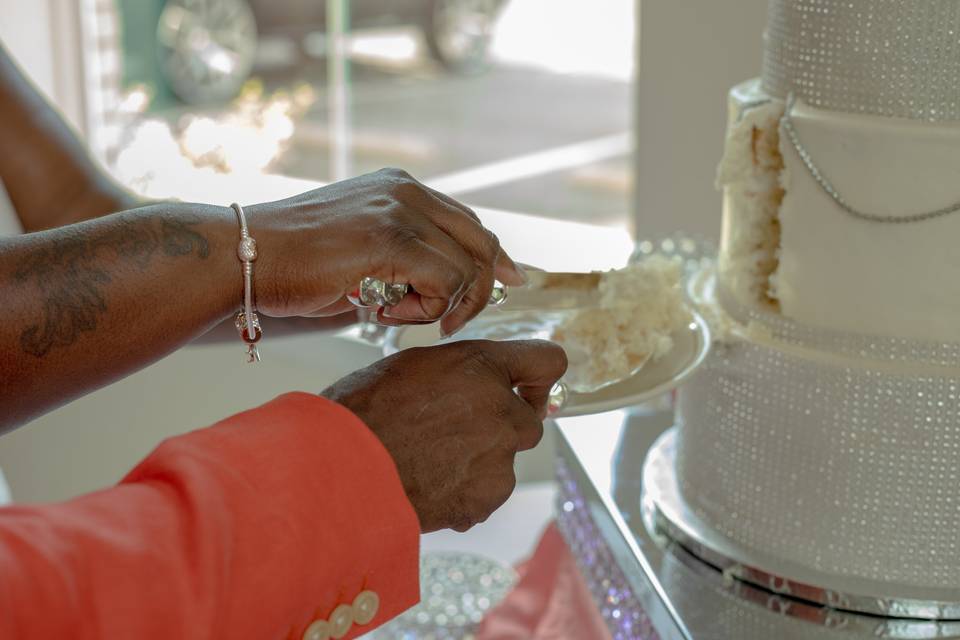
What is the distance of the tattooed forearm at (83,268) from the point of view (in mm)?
881

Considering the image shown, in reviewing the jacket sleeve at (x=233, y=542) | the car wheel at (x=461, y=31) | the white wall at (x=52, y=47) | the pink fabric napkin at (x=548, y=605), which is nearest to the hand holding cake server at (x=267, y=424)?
the jacket sleeve at (x=233, y=542)

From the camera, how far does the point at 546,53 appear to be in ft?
17.6

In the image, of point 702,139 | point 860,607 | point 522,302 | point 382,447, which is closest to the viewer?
point 382,447

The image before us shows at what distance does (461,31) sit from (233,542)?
15.9 feet

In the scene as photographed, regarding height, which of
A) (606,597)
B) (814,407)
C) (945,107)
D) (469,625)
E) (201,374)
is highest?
(945,107)

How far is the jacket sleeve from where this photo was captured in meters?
0.64

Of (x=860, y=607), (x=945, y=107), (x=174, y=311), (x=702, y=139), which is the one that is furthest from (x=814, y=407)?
(x=702, y=139)

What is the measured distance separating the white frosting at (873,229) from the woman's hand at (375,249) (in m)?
0.30

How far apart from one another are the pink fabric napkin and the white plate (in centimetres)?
52

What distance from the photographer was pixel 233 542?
0.70 metres

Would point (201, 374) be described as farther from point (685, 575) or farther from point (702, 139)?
point (685, 575)

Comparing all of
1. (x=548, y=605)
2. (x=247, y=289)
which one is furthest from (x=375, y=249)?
(x=548, y=605)

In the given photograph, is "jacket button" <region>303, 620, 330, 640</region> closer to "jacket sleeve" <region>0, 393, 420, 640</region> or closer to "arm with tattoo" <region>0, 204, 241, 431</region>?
"jacket sleeve" <region>0, 393, 420, 640</region>

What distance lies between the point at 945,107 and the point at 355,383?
1.82 feet
